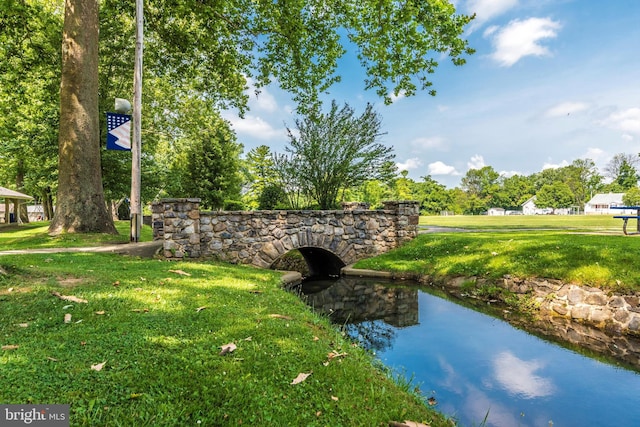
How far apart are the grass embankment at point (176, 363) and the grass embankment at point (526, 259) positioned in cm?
574

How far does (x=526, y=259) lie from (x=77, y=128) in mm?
12375

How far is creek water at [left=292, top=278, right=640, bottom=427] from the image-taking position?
12.0 ft


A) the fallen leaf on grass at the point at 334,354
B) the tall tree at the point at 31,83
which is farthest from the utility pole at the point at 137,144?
the fallen leaf on grass at the point at 334,354

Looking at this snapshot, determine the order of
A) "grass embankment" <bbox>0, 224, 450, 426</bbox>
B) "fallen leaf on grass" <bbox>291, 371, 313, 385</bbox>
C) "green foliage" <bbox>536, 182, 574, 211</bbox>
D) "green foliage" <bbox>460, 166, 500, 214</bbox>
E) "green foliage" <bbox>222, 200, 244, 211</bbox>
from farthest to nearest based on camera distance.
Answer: "green foliage" <bbox>460, 166, 500, 214</bbox>, "green foliage" <bbox>536, 182, 574, 211</bbox>, "green foliage" <bbox>222, 200, 244, 211</bbox>, "fallen leaf on grass" <bbox>291, 371, 313, 385</bbox>, "grass embankment" <bbox>0, 224, 450, 426</bbox>

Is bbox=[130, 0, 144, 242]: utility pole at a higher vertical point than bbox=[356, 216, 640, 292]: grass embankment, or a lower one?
higher

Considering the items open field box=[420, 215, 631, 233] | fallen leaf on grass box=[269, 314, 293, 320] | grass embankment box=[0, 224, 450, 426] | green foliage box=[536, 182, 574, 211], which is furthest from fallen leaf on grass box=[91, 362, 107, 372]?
green foliage box=[536, 182, 574, 211]

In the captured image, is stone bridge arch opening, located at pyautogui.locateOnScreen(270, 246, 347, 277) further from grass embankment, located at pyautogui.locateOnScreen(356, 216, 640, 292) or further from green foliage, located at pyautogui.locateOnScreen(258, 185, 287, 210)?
green foliage, located at pyautogui.locateOnScreen(258, 185, 287, 210)

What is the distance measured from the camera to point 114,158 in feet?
53.0

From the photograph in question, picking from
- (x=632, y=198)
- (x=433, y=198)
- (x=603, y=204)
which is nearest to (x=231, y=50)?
(x=433, y=198)

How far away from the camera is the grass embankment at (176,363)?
2.16 m

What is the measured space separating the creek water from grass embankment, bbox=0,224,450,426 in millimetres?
1223

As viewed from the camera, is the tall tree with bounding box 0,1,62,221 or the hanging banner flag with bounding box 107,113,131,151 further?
the tall tree with bounding box 0,1,62,221

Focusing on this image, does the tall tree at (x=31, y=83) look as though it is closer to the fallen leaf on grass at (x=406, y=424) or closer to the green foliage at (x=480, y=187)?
the fallen leaf on grass at (x=406, y=424)

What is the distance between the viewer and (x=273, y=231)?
9.68 metres
